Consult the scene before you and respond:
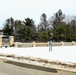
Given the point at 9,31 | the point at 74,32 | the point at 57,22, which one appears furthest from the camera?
the point at 57,22

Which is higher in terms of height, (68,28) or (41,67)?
(68,28)

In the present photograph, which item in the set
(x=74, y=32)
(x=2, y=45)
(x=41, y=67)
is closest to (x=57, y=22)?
(x=74, y=32)

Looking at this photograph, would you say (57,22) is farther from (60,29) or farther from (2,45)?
(2,45)

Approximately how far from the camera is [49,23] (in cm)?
7556

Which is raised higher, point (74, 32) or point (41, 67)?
point (74, 32)

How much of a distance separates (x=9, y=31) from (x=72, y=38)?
20.2 metres

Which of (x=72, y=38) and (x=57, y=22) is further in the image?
(x=57, y=22)

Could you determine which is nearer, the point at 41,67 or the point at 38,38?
the point at 41,67

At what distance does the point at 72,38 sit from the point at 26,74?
45.5m

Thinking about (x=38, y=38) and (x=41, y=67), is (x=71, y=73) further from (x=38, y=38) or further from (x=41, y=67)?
(x=38, y=38)

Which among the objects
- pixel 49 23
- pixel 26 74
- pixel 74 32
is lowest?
pixel 26 74

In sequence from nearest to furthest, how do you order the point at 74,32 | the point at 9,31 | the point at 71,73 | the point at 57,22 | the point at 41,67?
the point at 71,73
the point at 41,67
the point at 74,32
the point at 9,31
the point at 57,22

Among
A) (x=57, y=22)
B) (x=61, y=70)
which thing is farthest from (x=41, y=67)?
(x=57, y=22)

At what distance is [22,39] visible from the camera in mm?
53344
